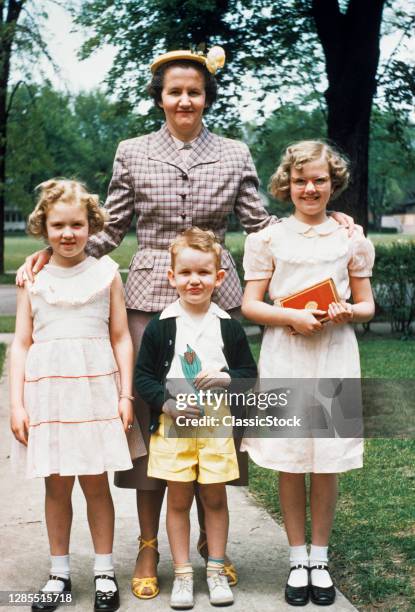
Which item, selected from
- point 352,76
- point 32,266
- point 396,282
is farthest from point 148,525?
point 352,76

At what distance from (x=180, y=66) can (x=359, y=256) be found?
3.48 ft

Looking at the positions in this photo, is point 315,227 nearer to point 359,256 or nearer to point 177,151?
point 359,256

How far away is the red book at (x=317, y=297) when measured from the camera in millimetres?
3086

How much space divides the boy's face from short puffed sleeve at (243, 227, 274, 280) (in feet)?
0.60

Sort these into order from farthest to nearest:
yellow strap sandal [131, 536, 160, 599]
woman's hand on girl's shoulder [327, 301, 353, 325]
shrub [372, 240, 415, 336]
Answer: shrub [372, 240, 415, 336]
yellow strap sandal [131, 536, 160, 599]
woman's hand on girl's shoulder [327, 301, 353, 325]

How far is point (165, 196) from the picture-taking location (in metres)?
3.41

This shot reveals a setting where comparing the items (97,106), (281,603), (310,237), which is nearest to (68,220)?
(310,237)

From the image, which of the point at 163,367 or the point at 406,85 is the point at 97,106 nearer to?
the point at 406,85

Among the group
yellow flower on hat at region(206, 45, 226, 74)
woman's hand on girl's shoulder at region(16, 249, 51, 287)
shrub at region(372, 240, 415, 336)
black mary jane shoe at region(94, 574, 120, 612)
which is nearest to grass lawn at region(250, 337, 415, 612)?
black mary jane shoe at region(94, 574, 120, 612)

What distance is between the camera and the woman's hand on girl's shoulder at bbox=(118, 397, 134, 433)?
318 cm

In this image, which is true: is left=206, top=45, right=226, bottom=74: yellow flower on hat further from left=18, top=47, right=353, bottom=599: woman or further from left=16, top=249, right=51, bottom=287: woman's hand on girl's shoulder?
left=16, top=249, right=51, bottom=287: woman's hand on girl's shoulder

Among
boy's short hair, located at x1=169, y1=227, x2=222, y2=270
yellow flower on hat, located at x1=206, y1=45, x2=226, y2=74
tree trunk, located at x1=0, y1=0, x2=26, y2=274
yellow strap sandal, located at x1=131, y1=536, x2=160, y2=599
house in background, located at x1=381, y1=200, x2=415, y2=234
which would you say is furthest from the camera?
house in background, located at x1=381, y1=200, x2=415, y2=234

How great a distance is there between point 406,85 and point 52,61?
422 inches

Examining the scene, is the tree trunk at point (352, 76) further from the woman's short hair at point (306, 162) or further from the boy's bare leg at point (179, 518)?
the boy's bare leg at point (179, 518)
